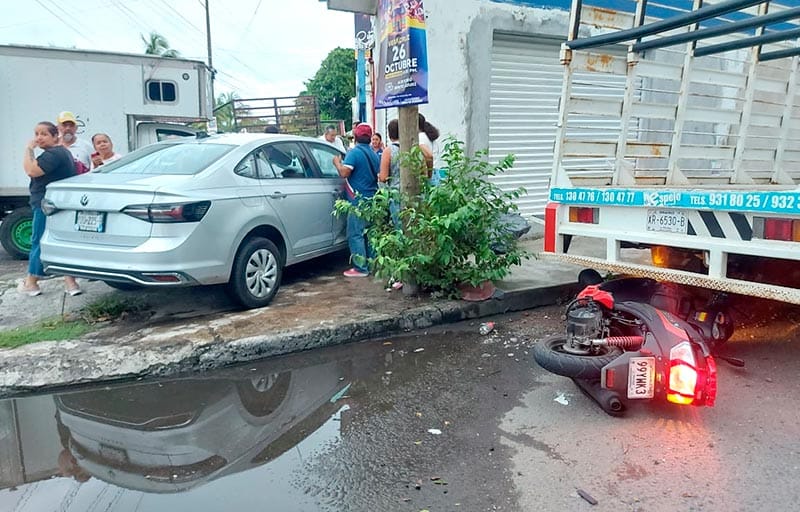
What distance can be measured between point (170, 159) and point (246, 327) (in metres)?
1.77

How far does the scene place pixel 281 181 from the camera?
5.79 metres

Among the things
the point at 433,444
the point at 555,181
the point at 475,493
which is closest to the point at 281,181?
the point at 555,181

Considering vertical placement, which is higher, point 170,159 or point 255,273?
point 170,159

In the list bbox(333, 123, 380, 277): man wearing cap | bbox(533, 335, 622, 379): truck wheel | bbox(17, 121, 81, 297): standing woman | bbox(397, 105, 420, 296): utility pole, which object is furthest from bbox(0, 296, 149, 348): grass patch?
bbox(533, 335, 622, 379): truck wheel

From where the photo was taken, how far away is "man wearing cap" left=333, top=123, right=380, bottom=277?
6359mm

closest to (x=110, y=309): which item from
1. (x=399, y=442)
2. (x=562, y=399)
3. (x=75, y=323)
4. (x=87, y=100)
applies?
(x=75, y=323)

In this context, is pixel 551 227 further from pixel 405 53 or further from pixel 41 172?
pixel 41 172

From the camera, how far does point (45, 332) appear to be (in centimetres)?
457

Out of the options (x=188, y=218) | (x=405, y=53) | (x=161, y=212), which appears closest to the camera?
(x=161, y=212)

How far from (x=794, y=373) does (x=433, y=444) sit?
270cm

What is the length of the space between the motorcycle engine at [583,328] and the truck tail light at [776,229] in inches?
44.2

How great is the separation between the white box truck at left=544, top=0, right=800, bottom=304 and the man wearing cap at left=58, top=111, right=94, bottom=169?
5100 millimetres

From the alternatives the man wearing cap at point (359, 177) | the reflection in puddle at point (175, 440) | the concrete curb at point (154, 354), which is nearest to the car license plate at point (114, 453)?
the reflection in puddle at point (175, 440)

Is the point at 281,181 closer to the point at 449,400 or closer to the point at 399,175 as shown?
the point at 399,175
